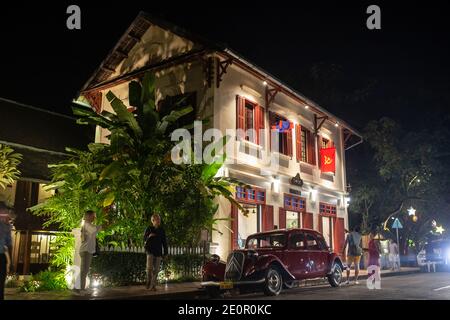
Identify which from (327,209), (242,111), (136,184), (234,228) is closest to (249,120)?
(242,111)

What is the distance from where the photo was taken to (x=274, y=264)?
1194 cm

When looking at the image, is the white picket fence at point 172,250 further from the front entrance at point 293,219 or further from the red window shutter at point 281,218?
the front entrance at point 293,219

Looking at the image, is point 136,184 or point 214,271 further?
point 136,184

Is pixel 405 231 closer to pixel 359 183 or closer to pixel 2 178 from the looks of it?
pixel 359 183

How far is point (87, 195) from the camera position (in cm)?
1346

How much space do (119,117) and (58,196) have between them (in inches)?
119

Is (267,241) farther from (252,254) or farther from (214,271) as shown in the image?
(214,271)

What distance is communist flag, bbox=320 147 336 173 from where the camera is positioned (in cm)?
2305

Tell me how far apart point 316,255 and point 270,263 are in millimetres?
2365

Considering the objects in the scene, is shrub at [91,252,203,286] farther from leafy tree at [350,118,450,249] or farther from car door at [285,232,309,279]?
leafy tree at [350,118,450,249]

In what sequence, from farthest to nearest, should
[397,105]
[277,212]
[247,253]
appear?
[397,105] → [277,212] → [247,253]

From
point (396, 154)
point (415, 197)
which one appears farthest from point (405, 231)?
point (396, 154)

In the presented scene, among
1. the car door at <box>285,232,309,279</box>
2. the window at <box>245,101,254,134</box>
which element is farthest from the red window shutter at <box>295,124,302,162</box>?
the car door at <box>285,232,309,279</box>
